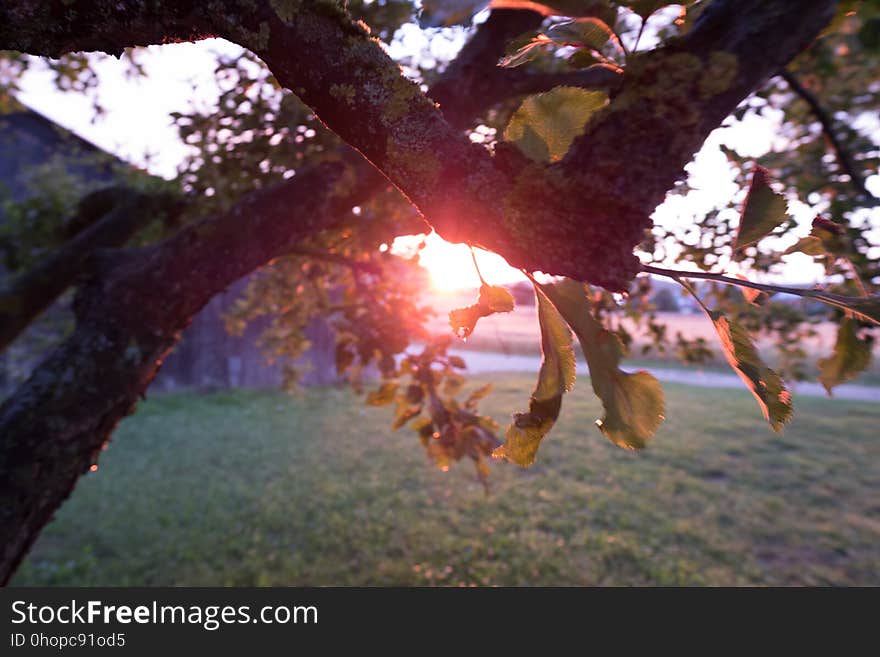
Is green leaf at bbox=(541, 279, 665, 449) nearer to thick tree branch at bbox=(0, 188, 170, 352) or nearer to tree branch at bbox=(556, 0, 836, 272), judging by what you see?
tree branch at bbox=(556, 0, 836, 272)

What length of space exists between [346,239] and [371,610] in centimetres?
282

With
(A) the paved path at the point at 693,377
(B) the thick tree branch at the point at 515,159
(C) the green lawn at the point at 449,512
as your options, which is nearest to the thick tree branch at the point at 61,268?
(C) the green lawn at the point at 449,512

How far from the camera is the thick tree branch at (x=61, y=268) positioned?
3.94 meters

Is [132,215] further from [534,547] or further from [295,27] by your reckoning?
[534,547]

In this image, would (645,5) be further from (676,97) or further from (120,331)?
(120,331)

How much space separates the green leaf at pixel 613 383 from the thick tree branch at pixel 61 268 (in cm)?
379

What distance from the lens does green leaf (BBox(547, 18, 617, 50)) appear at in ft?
2.99

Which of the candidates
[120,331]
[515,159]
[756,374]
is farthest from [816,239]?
[120,331]

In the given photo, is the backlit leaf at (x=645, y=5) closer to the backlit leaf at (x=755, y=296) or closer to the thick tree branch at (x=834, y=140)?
the backlit leaf at (x=755, y=296)

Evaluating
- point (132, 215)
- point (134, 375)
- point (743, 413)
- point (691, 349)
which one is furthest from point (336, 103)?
point (743, 413)

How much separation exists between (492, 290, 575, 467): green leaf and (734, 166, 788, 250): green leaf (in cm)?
35

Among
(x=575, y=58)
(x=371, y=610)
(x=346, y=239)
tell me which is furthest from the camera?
(x=346, y=239)

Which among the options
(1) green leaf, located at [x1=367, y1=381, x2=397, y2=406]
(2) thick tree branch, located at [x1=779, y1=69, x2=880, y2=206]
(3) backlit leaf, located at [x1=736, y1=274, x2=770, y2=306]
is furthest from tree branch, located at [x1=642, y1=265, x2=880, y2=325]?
(2) thick tree branch, located at [x1=779, y1=69, x2=880, y2=206]

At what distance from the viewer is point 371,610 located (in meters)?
3.52
